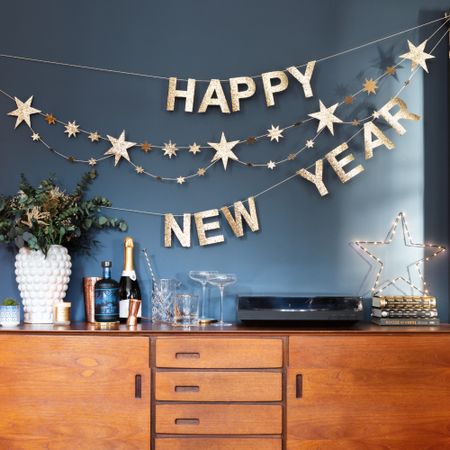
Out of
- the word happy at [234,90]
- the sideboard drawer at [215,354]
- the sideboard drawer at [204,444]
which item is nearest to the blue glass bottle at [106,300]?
the sideboard drawer at [215,354]

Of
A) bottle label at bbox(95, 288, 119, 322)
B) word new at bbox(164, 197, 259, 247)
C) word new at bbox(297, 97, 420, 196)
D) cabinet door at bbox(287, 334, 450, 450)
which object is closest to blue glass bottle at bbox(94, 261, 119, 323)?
bottle label at bbox(95, 288, 119, 322)

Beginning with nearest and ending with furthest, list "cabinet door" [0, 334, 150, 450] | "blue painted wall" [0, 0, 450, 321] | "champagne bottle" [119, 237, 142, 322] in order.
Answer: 1. "cabinet door" [0, 334, 150, 450]
2. "champagne bottle" [119, 237, 142, 322]
3. "blue painted wall" [0, 0, 450, 321]

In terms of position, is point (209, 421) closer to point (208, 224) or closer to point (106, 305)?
point (106, 305)

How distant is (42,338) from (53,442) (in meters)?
0.37

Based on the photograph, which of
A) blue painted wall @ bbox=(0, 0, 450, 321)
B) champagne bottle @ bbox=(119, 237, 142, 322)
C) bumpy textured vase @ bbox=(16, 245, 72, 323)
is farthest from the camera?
blue painted wall @ bbox=(0, 0, 450, 321)

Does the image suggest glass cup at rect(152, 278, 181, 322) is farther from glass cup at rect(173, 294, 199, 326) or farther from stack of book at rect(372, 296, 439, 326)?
stack of book at rect(372, 296, 439, 326)

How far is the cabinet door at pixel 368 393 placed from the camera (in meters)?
2.32

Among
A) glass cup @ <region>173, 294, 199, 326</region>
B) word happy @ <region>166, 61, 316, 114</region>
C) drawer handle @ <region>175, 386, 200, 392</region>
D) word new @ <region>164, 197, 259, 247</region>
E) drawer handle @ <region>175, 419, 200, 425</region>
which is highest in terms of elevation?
word happy @ <region>166, 61, 316, 114</region>

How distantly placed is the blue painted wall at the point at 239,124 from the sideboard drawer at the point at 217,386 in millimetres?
489

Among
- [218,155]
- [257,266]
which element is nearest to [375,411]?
[257,266]

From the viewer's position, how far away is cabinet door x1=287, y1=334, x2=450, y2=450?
2.32m

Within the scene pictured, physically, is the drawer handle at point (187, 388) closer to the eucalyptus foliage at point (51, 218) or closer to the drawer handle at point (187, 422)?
the drawer handle at point (187, 422)

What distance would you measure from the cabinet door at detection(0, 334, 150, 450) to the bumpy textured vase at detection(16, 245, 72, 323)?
0.26m

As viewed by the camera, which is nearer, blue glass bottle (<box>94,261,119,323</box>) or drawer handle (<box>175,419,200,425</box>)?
drawer handle (<box>175,419,200,425</box>)
